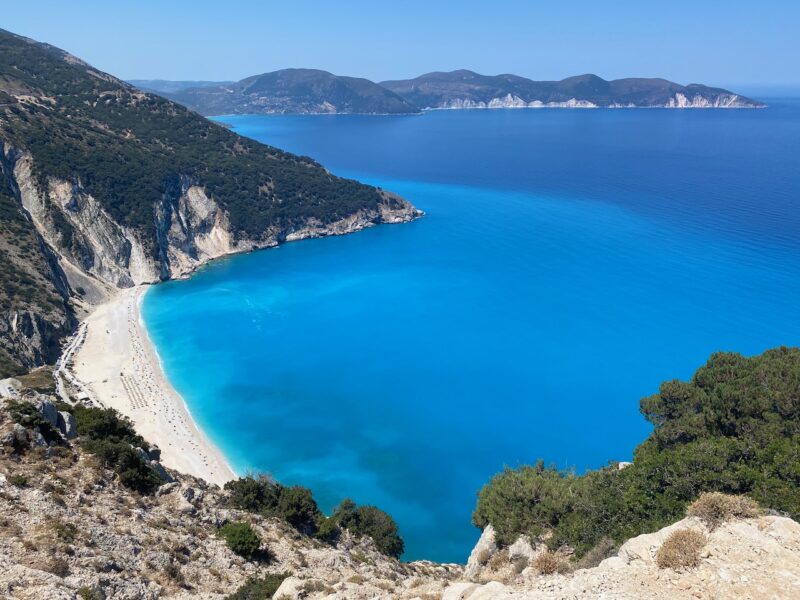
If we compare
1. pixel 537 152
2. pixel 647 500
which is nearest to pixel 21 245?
pixel 647 500

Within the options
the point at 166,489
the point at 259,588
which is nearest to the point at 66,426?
the point at 166,489

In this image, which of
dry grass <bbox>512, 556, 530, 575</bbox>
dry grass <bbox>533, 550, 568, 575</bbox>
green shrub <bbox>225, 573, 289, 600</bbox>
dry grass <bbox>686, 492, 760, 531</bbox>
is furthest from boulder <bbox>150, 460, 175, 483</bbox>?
dry grass <bbox>686, 492, 760, 531</bbox>

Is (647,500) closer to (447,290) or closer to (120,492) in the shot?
(120,492)

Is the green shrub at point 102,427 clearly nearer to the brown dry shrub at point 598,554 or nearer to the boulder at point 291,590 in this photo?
the boulder at point 291,590

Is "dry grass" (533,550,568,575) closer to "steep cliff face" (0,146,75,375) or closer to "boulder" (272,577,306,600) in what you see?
"boulder" (272,577,306,600)

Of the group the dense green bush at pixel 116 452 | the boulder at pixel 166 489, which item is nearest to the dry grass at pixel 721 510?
the boulder at pixel 166 489

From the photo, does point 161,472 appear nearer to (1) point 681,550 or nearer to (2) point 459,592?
(2) point 459,592

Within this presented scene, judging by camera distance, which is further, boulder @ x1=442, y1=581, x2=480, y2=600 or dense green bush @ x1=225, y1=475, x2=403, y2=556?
dense green bush @ x1=225, y1=475, x2=403, y2=556
